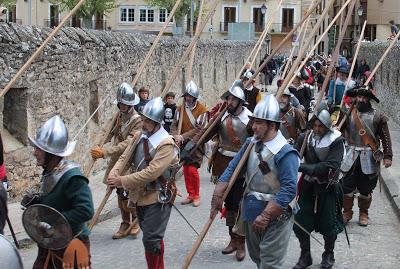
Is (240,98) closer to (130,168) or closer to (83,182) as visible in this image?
(130,168)

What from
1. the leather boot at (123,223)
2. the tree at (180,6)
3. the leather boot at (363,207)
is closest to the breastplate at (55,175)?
the leather boot at (123,223)

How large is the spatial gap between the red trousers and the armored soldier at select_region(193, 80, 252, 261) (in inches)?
65.6

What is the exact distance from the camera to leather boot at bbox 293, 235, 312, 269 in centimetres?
702

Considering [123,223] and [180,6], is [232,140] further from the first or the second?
[180,6]

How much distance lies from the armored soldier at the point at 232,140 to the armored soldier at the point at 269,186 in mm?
1707

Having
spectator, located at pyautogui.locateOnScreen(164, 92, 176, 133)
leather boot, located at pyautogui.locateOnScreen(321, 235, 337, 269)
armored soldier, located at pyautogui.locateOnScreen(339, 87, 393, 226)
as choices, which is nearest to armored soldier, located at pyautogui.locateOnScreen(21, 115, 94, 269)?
leather boot, located at pyautogui.locateOnScreen(321, 235, 337, 269)

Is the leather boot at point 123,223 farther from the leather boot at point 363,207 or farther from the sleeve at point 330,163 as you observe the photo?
the leather boot at point 363,207

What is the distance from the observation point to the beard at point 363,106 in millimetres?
8352

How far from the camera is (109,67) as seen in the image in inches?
476

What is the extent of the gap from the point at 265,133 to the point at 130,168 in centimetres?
188

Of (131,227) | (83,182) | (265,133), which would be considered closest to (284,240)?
(265,133)

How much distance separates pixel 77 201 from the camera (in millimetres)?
4691

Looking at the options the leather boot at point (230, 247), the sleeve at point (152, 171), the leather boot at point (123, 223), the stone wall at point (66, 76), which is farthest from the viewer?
the stone wall at point (66, 76)

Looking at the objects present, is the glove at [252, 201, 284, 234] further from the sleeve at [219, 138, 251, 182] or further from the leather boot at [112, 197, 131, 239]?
the leather boot at [112, 197, 131, 239]
